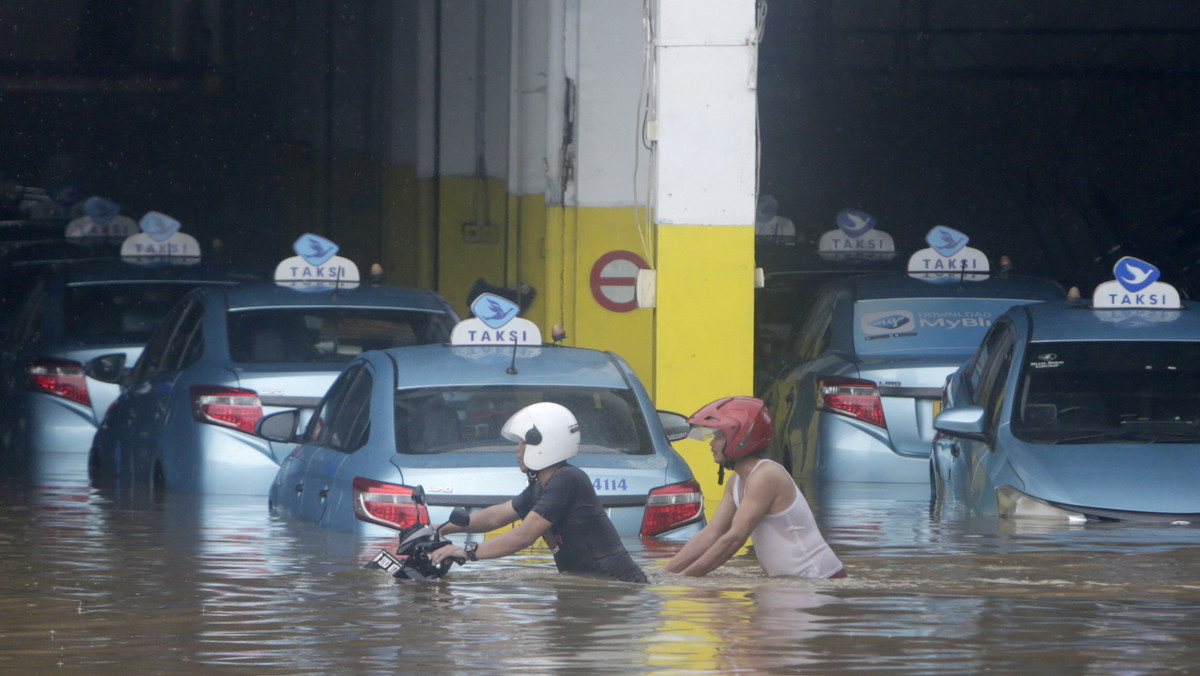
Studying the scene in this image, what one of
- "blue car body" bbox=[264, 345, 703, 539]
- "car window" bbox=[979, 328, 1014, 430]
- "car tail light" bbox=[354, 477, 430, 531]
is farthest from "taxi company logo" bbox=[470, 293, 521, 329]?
"car window" bbox=[979, 328, 1014, 430]

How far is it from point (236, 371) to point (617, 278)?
16.9ft

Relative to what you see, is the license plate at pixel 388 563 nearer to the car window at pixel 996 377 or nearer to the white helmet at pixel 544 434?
the white helmet at pixel 544 434

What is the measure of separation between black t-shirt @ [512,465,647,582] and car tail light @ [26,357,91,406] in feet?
20.7

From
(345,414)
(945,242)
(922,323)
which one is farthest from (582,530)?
(945,242)

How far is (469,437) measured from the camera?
820cm

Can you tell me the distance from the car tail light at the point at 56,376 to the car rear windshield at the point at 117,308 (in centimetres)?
35

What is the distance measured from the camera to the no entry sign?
49.7ft

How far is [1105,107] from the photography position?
27516 millimetres

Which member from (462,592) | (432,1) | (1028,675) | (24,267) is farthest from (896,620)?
(432,1)

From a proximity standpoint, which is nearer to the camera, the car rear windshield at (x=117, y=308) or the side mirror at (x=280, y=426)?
the side mirror at (x=280, y=426)

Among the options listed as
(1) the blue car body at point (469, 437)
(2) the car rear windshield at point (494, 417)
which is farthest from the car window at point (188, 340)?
(2) the car rear windshield at point (494, 417)

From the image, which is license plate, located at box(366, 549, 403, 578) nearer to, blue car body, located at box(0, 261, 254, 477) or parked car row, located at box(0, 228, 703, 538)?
parked car row, located at box(0, 228, 703, 538)

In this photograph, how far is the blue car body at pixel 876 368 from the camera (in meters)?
11.5

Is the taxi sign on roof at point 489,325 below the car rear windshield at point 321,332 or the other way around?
the other way around
